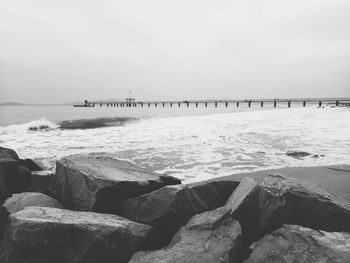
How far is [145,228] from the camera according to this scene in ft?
11.3

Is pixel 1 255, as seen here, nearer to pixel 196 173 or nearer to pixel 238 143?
pixel 196 173

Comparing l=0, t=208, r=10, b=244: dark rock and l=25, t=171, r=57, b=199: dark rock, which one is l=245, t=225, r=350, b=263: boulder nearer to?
l=0, t=208, r=10, b=244: dark rock

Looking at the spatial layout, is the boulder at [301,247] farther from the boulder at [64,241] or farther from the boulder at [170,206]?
the boulder at [64,241]

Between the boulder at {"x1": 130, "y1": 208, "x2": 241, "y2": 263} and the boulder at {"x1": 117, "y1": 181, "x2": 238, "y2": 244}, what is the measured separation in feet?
1.36

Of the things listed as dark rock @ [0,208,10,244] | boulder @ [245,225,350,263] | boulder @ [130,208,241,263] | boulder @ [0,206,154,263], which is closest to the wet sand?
boulder @ [245,225,350,263]

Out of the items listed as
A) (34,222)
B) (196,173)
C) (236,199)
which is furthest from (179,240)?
(196,173)

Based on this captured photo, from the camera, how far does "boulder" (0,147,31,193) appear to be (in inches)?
244

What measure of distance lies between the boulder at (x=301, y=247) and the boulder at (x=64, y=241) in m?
1.33

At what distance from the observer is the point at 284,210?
3.65 m

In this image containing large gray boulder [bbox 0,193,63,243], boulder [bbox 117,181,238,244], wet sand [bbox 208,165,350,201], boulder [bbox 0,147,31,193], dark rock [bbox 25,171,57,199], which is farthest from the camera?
dark rock [bbox 25,171,57,199]

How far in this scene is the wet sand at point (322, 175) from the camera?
19.7 feet

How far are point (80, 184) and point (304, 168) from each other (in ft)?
19.7

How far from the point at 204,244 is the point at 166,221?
0.92m

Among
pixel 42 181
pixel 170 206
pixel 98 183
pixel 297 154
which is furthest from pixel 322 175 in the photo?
pixel 42 181
